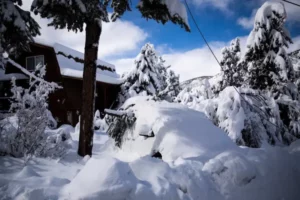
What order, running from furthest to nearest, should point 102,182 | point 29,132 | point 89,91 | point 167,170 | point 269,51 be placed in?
point 269,51 → point 89,91 → point 29,132 → point 167,170 → point 102,182

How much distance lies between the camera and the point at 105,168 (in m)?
2.62

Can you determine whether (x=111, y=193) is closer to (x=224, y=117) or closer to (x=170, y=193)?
(x=170, y=193)

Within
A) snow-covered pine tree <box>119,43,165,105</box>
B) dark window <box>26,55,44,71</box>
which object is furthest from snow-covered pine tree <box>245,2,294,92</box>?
dark window <box>26,55,44,71</box>

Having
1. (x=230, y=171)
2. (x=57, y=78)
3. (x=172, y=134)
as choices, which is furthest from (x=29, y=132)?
(x=57, y=78)

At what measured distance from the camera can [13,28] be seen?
4859mm

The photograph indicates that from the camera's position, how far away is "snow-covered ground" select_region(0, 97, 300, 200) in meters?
2.60

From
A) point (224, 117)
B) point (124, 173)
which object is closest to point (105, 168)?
point (124, 173)

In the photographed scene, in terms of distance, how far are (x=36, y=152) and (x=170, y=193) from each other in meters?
4.25

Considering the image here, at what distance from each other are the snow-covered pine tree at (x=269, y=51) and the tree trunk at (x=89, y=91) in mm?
8142

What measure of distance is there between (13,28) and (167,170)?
14.6 ft

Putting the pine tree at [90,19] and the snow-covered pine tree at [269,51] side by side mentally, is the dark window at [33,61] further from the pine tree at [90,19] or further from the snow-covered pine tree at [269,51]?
the snow-covered pine tree at [269,51]

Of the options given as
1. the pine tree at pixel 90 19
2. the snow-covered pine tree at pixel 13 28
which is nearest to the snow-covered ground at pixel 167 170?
the pine tree at pixel 90 19

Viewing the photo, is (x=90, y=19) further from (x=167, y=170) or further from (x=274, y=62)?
(x=274, y=62)

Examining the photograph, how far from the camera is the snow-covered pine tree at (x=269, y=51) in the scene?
10414 millimetres
